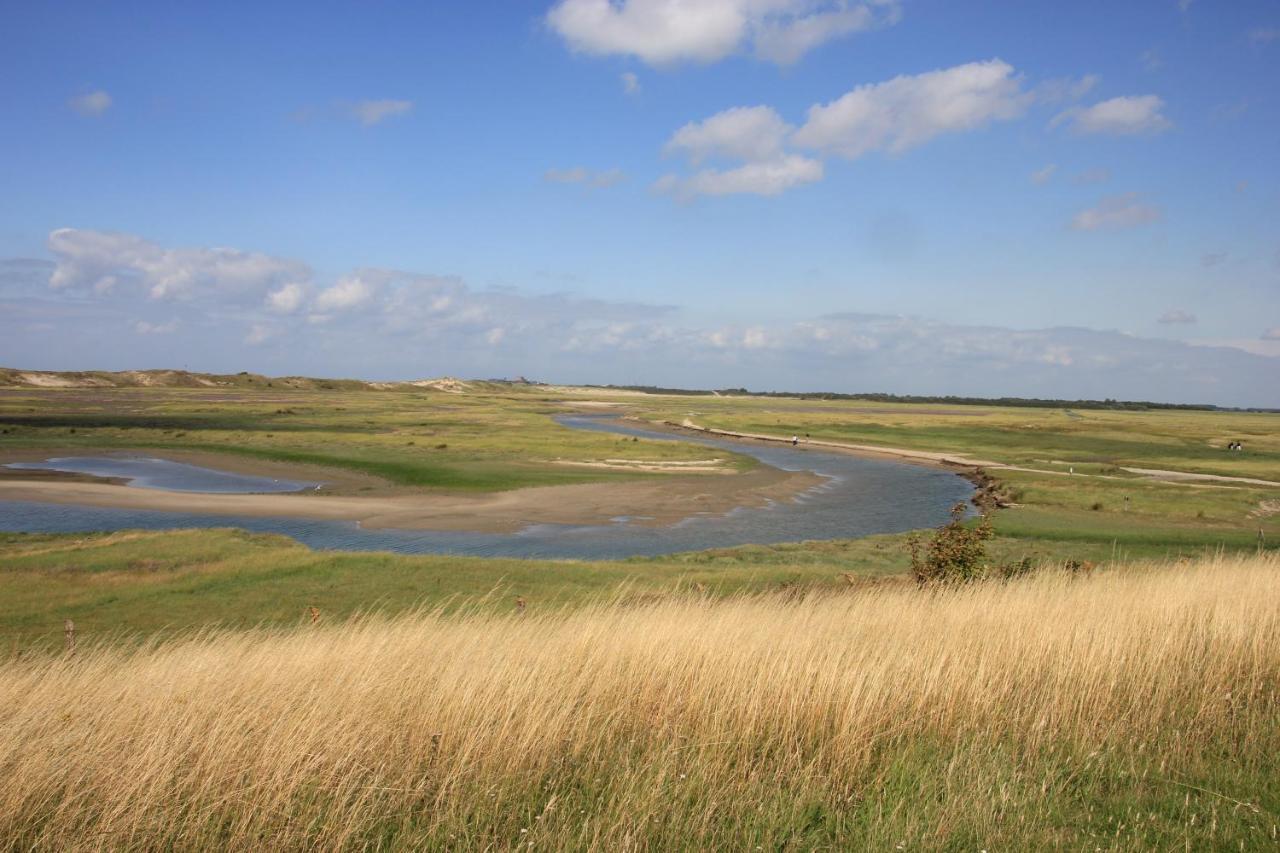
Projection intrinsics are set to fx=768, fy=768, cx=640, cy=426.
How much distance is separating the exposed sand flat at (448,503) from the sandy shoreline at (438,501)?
0.17 ft

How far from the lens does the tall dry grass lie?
438 cm

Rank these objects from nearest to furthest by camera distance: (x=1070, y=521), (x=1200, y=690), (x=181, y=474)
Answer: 1. (x=1200, y=690)
2. (x=1070, y=521)
3. (x=181, y=474)

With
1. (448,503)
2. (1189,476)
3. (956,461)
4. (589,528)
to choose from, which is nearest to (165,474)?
(448,503)

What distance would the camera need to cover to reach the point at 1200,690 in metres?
6.42

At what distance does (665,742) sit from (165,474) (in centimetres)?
6068

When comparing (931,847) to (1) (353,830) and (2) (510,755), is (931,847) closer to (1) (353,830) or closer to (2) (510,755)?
(2) (510,755)

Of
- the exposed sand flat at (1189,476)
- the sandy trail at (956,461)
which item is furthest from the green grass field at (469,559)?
the sandy trail at (956,461)

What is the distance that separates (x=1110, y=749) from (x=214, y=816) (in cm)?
588

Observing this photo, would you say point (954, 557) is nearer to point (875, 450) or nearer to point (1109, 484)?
point (1109, 484)

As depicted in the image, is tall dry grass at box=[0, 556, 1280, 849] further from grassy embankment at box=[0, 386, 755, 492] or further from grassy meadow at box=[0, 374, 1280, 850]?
grassy embankment at box=[0, 386, 755, 492]

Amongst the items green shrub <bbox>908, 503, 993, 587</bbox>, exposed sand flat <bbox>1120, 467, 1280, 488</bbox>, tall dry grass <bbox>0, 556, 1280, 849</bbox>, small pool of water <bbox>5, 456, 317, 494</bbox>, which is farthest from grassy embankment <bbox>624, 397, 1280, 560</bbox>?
small pool of water <bbox>5, 456, 317, 494</bbox>

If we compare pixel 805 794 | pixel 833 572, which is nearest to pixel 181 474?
pixel 833 572

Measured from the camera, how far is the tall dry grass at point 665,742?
14.4 feet

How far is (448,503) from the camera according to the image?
45.4m
